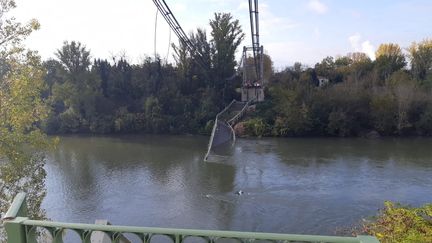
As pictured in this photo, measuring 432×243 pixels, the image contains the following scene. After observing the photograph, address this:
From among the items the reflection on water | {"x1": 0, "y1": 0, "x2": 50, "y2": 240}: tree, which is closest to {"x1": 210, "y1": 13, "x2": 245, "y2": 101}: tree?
the reflection on water

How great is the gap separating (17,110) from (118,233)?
15.3ft

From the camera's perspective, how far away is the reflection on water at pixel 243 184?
11812 millimetres

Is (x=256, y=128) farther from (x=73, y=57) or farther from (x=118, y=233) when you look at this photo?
(x=118, y=233)

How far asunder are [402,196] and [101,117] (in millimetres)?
24483

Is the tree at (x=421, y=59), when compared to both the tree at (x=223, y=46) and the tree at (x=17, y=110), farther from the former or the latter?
the tree at (x=17, y=110)

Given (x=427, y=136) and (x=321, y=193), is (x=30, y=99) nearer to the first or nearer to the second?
(x=321, y=193)

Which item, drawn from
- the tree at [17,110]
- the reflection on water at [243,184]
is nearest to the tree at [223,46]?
the reflection on water at [243,184]

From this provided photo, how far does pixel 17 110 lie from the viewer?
6.07m

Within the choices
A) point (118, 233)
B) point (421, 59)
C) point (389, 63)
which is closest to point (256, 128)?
point (389, 63)

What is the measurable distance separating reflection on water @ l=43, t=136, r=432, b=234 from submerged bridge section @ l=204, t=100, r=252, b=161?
1058 mm

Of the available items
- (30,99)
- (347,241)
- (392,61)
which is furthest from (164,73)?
(347,241)

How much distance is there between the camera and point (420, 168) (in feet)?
56.3

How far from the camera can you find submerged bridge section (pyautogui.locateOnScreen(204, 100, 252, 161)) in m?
23.7

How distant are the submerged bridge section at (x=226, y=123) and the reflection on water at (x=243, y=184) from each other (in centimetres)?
106
